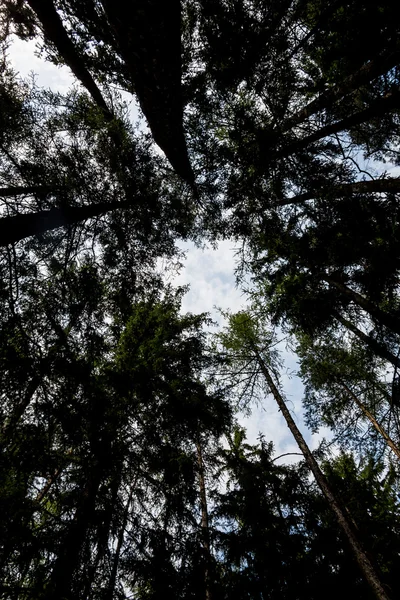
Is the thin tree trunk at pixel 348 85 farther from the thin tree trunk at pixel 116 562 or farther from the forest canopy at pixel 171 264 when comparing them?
the thin tree trunk at pixel 116 562

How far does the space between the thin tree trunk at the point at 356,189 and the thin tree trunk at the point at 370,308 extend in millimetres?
1991

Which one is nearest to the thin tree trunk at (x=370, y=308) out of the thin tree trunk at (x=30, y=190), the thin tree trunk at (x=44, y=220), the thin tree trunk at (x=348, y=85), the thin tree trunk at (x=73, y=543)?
the thin tree trunk at (x=348, y=85)

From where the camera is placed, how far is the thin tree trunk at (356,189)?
14.6 ft

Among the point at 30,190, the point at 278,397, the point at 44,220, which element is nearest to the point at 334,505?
the point at 278,397

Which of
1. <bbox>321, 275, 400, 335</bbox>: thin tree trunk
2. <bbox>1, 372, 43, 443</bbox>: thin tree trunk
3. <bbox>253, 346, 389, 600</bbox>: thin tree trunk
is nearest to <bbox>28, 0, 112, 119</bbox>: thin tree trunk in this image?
<bbox>1, 372, 43, 443</bbox>: thin tree trunk

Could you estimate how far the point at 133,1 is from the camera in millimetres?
3299

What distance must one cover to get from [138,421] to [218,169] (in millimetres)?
4917

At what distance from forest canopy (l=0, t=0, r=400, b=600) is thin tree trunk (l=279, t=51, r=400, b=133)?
39 millimetres

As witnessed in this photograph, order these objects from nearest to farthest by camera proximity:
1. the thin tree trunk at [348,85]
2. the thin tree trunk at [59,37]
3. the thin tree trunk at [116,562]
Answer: the thin tree trunk at [116,562] → the thin tree trunk at [348,85] → the thin tree trunk at [59,37]

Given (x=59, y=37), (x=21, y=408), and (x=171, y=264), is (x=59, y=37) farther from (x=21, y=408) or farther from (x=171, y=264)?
(x=21, y=408)

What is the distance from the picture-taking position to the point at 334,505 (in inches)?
256

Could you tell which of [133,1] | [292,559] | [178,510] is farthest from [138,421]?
[133,1]

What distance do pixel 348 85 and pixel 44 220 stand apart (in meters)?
5.15

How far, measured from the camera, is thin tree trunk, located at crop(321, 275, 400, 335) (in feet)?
17.6
